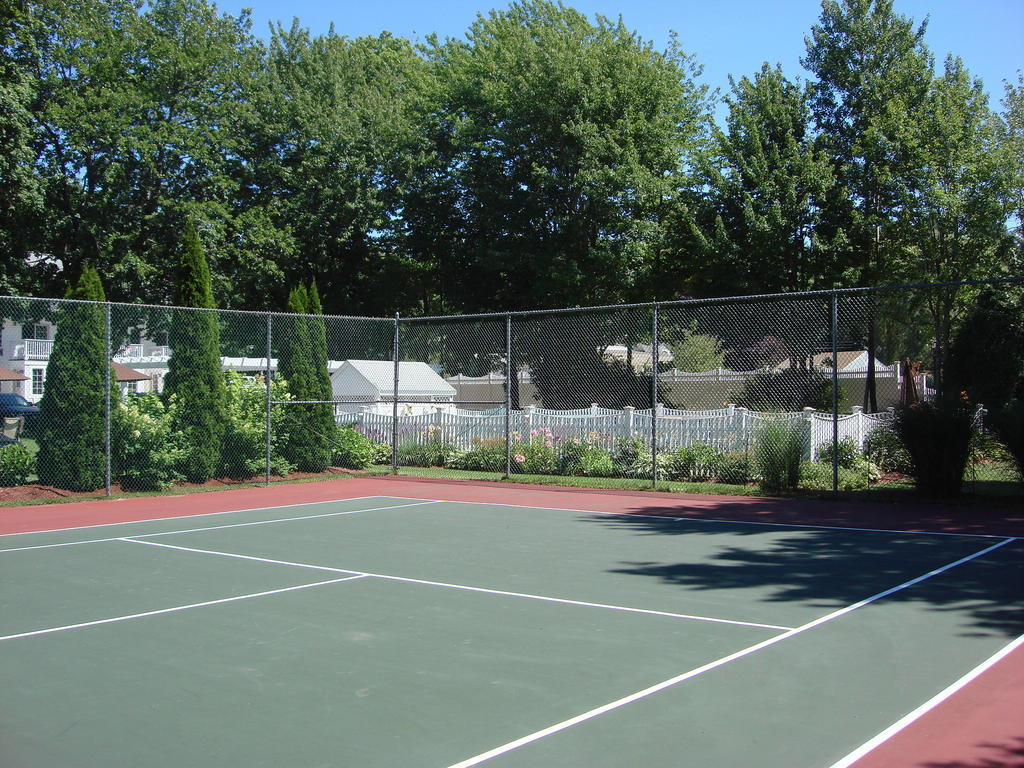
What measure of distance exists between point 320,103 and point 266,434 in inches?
750

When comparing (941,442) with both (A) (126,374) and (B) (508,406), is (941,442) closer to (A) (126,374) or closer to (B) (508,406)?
(B) (508,406)

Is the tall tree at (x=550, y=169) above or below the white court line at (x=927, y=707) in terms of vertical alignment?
above

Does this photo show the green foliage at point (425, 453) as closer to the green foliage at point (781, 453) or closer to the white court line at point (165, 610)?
the green foliage at point (781, 453)

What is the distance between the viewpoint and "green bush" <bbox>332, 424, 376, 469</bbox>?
18.0m

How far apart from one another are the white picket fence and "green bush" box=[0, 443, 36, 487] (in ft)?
22.8

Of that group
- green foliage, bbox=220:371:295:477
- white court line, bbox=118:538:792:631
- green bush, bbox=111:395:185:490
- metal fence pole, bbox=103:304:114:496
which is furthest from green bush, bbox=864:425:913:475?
metal fence pole, bbox=103:304:114:496

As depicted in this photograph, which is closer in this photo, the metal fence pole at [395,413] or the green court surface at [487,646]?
the green court surface at [487,646]

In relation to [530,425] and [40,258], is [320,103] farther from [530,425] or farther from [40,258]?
[530,425]

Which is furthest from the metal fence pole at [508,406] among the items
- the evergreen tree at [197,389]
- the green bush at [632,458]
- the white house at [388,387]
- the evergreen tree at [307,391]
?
the evergreen tree at [197,389]

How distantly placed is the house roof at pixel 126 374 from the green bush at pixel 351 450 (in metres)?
3.98

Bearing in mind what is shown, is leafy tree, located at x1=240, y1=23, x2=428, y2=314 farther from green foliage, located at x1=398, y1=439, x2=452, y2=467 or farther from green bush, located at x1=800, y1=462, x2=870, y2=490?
green bush, located at x1=800, y1=462, x2=870, y2=490

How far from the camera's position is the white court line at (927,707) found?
3.66 metres

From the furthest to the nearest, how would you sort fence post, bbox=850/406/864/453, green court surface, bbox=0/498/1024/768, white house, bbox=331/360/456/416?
white house, bbox=331/360/456/416 < fence post, bbox=850/406/864/453 < green court surface, bbox=0/498/1024/768

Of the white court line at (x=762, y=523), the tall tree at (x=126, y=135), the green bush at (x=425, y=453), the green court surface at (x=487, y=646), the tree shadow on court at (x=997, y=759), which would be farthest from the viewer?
the tall tree at (x=126, y=135)
